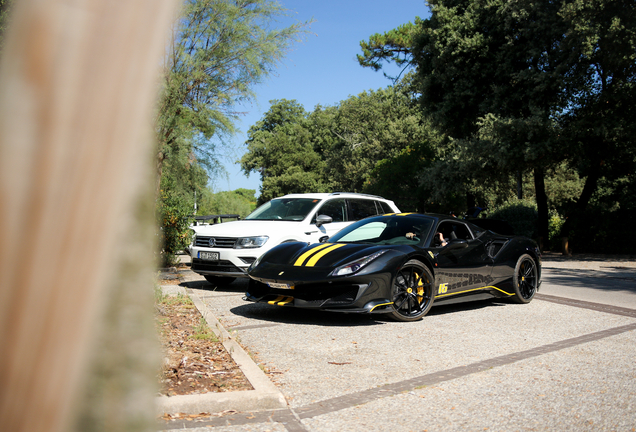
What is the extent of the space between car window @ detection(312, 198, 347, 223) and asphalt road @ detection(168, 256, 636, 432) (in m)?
3.47

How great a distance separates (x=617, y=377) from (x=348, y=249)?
334cm

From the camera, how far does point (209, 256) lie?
30.9ft

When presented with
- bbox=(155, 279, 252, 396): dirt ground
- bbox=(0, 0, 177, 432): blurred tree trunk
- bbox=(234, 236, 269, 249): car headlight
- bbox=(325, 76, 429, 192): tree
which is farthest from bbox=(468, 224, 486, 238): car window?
bbox=(325, 76, 429, 192): tree

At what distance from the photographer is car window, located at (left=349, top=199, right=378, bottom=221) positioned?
1119 cm

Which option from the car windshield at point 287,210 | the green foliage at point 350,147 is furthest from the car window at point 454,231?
the green foliage at point 350,147

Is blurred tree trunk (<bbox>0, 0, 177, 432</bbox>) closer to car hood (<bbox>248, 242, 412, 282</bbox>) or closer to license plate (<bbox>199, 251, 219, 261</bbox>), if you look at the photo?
car hood (<bbox>248, 242, 412, 282</bbox>)

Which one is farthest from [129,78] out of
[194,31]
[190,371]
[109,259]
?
[194,31]

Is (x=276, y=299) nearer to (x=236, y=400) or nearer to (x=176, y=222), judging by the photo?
(x=236, y=400)

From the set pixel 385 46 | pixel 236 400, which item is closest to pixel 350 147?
pixel 385 46

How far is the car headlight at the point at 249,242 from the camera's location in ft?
30.5

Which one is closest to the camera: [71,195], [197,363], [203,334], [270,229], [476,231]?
[71,195]

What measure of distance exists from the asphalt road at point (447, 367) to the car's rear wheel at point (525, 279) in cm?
29

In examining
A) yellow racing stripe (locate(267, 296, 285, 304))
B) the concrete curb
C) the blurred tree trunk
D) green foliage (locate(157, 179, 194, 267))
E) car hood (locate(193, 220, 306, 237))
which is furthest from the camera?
green foliage (locate(157, 179, 194, 267))

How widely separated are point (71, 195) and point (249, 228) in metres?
9.28
